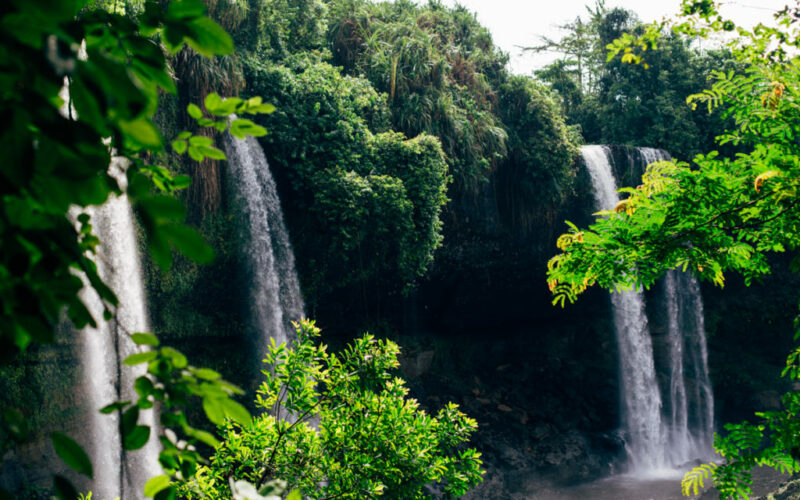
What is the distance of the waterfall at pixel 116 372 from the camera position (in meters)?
7.54

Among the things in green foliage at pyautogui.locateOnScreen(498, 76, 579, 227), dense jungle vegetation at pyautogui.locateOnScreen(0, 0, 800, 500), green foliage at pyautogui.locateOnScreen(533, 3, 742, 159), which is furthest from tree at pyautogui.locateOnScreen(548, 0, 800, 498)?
green foliage at pyautogui.locateOnScreen(533, 3, 742, 159)

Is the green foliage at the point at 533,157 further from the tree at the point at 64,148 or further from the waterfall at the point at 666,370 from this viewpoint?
the tree at the point at 64,148

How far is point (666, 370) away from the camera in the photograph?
14570 mm

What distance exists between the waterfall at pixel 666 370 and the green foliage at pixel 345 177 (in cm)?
560

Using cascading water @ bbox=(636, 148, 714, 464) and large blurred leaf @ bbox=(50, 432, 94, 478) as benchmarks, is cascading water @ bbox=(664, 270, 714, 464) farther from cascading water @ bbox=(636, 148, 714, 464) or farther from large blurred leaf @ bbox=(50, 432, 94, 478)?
large blurred leaf @ bbox=(50, 432, 94, 478)

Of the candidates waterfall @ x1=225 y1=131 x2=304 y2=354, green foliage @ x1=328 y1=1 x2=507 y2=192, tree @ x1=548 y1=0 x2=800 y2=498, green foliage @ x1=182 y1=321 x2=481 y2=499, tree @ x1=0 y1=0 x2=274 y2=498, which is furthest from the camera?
green foliage @ x1=328 y1=1 x2=507 y2=192

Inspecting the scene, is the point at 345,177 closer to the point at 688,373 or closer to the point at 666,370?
the point at 666,370

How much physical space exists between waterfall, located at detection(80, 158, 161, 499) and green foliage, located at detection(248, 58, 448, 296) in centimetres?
262

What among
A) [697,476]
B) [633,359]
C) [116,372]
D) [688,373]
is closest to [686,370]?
[688,373]

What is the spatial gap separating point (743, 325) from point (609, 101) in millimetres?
7851

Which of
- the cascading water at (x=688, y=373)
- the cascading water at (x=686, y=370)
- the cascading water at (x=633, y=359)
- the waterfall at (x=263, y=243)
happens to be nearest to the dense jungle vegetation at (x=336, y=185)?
the waterfall at (x=263, y=243)

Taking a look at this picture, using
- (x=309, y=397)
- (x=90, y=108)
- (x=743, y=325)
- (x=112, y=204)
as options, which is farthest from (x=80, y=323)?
(x=743, y=325)

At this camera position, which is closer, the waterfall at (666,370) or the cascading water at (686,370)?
the waterfall at (666,370)

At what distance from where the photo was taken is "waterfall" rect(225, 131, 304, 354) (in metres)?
8.76
